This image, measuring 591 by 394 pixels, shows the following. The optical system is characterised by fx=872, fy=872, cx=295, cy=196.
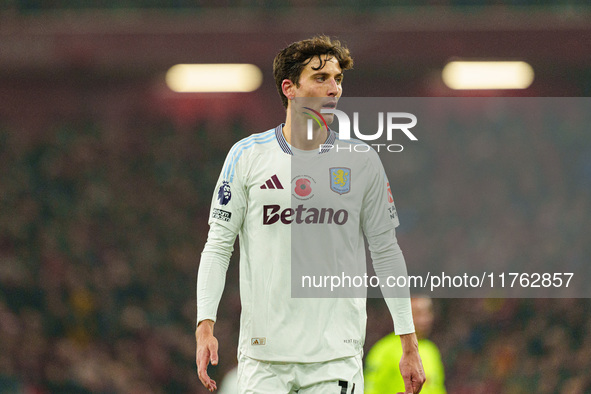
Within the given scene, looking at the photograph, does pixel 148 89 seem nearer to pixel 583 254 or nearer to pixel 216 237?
pixel 583 254

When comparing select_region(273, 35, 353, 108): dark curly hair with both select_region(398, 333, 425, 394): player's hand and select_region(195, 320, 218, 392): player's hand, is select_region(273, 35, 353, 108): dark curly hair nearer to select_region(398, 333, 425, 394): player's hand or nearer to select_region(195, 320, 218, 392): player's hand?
select_region(195, 320, 218, 392): player's hand

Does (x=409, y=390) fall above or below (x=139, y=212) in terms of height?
below

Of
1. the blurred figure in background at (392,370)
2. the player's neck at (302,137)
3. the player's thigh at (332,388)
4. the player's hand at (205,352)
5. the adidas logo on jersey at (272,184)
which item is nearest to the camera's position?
the player's hand at (205,352)

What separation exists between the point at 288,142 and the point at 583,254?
424 inches

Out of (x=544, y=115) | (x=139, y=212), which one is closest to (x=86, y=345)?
(x=139, y=212)

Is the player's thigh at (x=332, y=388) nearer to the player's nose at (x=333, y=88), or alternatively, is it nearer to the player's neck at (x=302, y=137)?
the player's neck at (x=302, y=137)

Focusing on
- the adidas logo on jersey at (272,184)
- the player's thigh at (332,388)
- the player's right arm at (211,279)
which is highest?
the adidas logo on jersey at (272,184)

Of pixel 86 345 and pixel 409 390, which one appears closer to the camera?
pixel 409 390

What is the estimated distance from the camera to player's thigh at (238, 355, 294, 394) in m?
3.85

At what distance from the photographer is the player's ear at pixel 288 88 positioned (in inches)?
165

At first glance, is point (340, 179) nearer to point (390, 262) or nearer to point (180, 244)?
point (390, 262)

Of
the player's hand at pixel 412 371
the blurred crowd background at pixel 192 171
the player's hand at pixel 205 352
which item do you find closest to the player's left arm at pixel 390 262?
the player's hand at pixel 412 371

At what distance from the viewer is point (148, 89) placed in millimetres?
15922

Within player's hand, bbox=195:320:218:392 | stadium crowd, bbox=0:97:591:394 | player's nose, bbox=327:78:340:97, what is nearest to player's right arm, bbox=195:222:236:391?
player's hand, bbox=195:320:218:392
